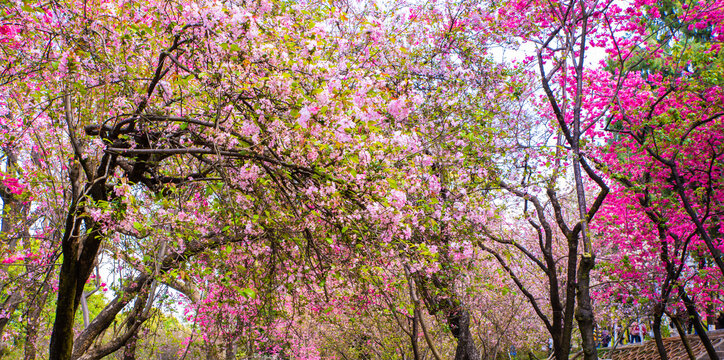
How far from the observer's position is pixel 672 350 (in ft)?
36.3

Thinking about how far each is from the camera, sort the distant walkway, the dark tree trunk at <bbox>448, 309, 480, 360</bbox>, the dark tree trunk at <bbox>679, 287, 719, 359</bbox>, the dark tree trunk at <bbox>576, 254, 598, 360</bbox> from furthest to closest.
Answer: the distant walkway
the dark tree trunk at <bbox>679, 287, 719, 359</bbox>
the dark tree trunk at <bbox>448, 309, 480, 360</bbox>
the dark tree trunk at <bbox>576, 254, 598, 360</bbox>

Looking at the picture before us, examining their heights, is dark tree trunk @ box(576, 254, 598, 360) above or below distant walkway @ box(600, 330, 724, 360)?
below

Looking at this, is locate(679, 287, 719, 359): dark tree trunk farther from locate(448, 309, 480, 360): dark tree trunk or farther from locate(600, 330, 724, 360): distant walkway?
locate(448, 309, 480, 360): dark tree trunk

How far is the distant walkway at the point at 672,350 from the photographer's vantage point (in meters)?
9.93

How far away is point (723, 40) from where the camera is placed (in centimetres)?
754

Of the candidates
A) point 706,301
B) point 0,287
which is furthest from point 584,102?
point 0,287

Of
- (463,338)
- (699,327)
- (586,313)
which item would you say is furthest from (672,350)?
(586,313)

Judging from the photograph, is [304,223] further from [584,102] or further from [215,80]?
[584,102]

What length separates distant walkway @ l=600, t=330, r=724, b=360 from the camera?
993 centimetres

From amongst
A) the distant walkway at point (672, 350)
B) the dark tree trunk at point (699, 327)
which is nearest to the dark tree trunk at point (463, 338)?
the dark tree trunk at point (699, 327)

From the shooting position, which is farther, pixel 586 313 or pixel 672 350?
pixel 672 350

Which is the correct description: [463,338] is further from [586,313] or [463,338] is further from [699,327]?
[699,327]

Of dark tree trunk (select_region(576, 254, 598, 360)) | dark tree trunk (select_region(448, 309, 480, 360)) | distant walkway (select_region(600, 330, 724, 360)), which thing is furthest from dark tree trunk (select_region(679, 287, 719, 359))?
dark tree trunk (select_region(576, 254, 598, 360))

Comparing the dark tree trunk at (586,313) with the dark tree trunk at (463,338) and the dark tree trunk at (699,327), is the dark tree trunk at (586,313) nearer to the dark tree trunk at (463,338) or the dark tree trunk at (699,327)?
the dark tree trunk at (463,338)
